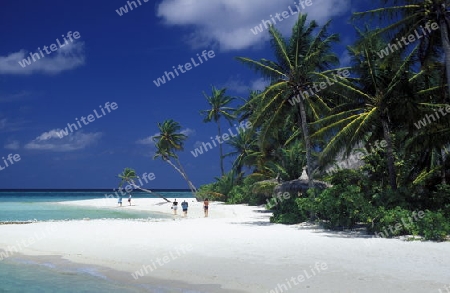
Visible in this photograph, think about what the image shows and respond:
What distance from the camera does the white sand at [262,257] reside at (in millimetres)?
8336

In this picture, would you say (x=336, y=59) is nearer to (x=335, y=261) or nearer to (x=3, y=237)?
(x=335, y=261)

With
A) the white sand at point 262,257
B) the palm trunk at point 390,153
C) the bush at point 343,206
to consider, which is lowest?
the white sand at point 262,257

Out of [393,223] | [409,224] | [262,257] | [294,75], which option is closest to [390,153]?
[393,223]

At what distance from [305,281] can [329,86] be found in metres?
11.6

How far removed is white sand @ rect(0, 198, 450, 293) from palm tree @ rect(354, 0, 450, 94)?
291 inches

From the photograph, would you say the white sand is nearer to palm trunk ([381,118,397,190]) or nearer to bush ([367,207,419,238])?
bush ([367,207,419,238])

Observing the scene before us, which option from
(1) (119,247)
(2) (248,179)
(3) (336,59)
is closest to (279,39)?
(3) (336,59)

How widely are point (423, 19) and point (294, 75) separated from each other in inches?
251

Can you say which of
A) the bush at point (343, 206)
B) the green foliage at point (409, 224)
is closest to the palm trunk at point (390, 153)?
the bush at point (343, 206)

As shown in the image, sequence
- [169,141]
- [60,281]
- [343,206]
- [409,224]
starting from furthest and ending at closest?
[169,141], [343,206], [409,224], [60,281]

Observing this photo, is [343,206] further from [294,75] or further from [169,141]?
[169,141]

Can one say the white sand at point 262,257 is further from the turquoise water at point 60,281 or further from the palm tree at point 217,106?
the palm tree at point 217,106

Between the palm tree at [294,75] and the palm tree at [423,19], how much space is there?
4.38 metres

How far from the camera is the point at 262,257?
10.9 meters
